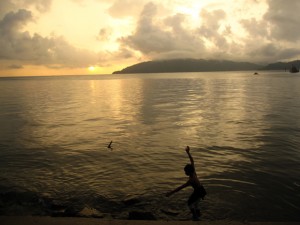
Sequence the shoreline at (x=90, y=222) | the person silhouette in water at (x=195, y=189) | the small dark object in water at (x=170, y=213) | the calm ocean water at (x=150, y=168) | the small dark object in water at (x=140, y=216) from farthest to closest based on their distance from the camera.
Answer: the calm ocean water at (x=150, y=168), the small dark object in water at (x=170, y=213), the person silhouette in water at (x=195, y=189), the small dark object in water at (x=140, y=216), the shoreline at (x=90, y=222)

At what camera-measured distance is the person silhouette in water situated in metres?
12.5

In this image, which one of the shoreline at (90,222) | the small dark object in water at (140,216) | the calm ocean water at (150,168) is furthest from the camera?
the calm ocean water at (150,168)

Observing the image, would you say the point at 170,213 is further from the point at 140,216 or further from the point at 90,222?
the point at 90,222

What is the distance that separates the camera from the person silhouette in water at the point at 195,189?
12469 mm

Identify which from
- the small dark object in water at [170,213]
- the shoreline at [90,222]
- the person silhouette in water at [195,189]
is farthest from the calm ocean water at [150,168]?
the shoreline at [90,222]

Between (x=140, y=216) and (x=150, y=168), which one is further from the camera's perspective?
(x=150, y=168)

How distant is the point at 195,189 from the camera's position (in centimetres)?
1327

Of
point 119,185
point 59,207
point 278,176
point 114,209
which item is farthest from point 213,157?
point 59,207

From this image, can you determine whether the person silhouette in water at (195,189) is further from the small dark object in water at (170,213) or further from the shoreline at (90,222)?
the shoreline at (90,222)

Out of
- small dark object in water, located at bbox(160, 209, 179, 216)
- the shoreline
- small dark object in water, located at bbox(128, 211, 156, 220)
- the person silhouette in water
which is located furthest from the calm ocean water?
the shoreline

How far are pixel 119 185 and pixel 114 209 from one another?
3.04 m

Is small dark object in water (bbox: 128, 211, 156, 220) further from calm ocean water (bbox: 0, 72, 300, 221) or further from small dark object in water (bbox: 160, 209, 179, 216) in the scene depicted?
small dark object in water (bbox: 160, 209, 179, 216)

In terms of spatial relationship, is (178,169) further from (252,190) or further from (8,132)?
(8,132)

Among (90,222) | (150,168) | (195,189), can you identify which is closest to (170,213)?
(195,189)
